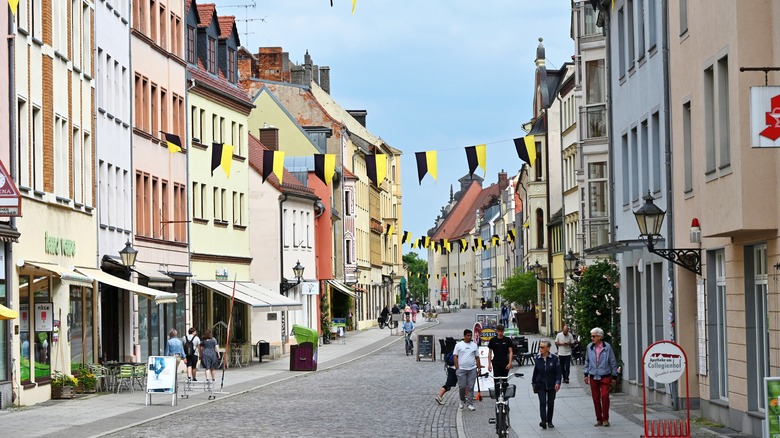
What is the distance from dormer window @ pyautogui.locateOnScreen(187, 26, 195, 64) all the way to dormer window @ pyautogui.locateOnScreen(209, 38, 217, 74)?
1953mm

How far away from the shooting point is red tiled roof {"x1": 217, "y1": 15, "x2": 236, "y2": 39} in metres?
55.2

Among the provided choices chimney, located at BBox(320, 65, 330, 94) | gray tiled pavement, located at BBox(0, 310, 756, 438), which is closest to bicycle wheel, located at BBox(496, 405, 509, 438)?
gray tiled pavement, located at BBox(0, 310, 756, 438)

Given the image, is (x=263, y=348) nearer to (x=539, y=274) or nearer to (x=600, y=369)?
(x=539, y=274)

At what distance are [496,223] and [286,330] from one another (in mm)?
99782

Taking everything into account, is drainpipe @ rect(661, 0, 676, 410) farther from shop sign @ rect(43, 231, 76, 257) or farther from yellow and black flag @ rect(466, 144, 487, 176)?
shop sign @ rect(43, 231, 76, 257)

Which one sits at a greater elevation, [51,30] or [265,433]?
[51,30]

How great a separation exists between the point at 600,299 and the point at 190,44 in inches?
841

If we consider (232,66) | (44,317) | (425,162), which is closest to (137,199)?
(44,317)

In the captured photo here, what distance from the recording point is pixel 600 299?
34844mm

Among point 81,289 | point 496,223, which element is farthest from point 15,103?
point 496,223

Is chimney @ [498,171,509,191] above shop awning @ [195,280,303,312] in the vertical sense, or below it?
above

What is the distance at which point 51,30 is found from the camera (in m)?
33.0

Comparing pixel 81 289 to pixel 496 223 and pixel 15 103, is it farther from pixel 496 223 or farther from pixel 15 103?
pixel 496 223

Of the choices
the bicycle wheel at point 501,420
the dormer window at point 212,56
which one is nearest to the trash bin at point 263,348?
the dormer window at point 212,56
